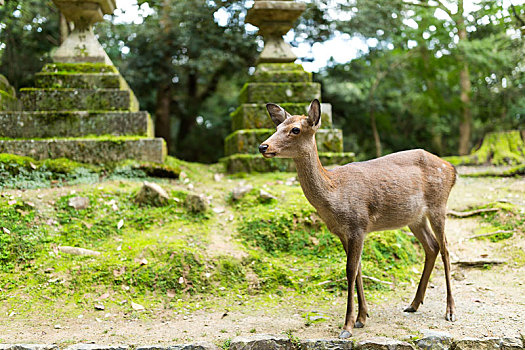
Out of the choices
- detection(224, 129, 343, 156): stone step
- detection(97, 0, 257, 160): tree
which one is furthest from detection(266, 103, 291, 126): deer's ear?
detection(97, 0, 257, 160): tree

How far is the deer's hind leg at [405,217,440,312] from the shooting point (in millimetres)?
4398

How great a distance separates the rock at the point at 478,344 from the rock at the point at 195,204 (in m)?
3.73

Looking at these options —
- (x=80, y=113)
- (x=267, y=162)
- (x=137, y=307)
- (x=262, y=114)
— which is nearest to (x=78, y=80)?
(x=80, y=113)

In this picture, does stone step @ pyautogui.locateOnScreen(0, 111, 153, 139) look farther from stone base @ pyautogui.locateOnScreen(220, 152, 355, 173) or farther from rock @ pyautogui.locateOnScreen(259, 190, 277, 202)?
rock @ pyautogui.locateOnScreen(259, 190, 277, 202)

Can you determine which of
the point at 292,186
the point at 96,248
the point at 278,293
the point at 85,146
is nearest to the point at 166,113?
the point at 85,146

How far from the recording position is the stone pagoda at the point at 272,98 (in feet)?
27.3

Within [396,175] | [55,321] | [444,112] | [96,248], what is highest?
[444,112]

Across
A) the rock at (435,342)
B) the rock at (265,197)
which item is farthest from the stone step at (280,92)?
the rock at (435,342)

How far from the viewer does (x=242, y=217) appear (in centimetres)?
625

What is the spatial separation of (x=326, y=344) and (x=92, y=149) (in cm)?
551

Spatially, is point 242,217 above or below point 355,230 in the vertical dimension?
below

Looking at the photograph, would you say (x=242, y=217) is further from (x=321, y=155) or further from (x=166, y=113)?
(x=166, y=113)

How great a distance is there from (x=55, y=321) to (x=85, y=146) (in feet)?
13.0

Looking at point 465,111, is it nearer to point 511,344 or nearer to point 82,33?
point 82,33
